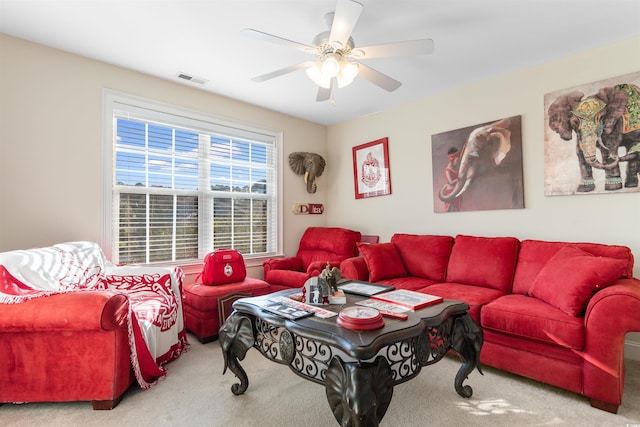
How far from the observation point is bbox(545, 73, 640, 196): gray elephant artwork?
8.23ft

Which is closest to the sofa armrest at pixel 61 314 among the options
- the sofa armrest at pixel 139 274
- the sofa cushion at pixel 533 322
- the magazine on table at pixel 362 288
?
the sofa armrest at pixel 139 274

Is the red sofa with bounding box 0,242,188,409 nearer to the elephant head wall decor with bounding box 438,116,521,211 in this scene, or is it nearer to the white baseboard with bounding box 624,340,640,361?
the elephant head wall decor with bounding box 438,116,521,211

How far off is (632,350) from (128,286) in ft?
13.2

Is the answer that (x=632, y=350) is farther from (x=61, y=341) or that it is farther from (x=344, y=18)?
(x=61, y=341)

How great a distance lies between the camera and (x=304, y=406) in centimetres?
187

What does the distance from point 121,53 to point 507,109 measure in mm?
3602

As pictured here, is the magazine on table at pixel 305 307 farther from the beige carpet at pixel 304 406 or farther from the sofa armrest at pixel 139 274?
the sofa armrest at pixel 139 274

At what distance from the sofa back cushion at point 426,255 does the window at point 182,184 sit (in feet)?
5.94

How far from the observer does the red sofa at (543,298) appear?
1.80m

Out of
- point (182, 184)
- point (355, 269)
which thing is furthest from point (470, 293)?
point (182, 184)

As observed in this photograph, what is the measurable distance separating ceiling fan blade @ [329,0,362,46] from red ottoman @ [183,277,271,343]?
2.26 metres

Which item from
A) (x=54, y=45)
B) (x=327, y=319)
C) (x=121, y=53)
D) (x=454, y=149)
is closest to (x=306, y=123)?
(x=454, y=149)

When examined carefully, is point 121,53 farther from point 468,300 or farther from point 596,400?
point 596,400

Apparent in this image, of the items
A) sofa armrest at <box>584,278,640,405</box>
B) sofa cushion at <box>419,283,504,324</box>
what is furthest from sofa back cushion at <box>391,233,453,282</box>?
sofa armrest at <box>584,278,640,405</box>
